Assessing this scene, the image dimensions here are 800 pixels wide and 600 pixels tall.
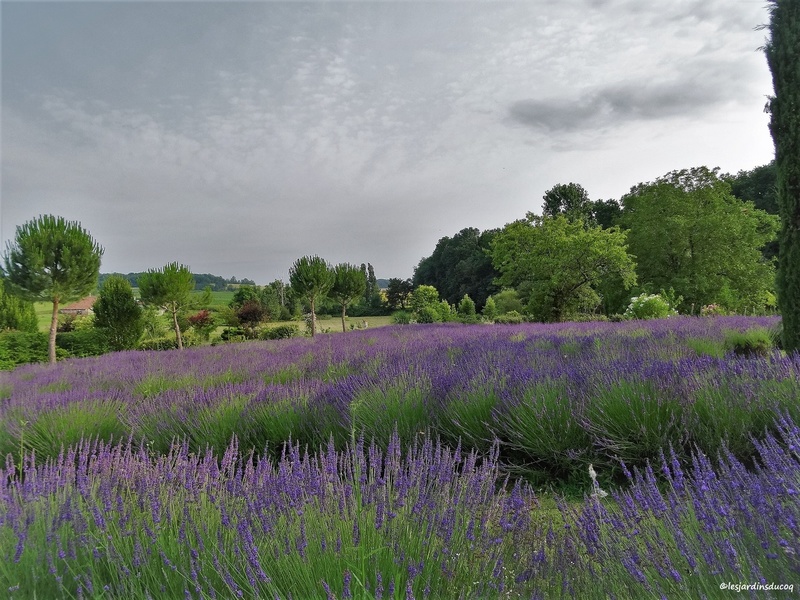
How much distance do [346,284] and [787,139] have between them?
19.3 meters

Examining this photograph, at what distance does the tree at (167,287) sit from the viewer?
1525cm

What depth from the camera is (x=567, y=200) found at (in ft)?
140

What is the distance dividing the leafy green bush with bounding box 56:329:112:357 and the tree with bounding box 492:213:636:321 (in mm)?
15458

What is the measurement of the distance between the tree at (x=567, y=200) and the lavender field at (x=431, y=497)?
40.9 meters

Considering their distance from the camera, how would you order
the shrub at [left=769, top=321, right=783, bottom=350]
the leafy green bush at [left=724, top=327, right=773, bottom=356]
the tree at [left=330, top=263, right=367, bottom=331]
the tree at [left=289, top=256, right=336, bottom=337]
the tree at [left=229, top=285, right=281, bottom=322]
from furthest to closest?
the tree at [left=229, top=285, right=281, bottom=322] < the tree at [left=330, top=263, right=367, bottom=331] < the tree at [left=289, top=256, right=336, bottom=337] < the leafy green bush at [left=724, top=327, right=773, bottom=356] < the shrub at [left=769, top=321, right=783, bottom=350]

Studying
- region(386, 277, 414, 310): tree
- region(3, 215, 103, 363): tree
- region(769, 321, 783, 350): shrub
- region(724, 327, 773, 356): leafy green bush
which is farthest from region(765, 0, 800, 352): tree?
region(386, 277, 414, 310): tree

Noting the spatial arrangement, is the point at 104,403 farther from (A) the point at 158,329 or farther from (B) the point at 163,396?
(A) the point at 158,329

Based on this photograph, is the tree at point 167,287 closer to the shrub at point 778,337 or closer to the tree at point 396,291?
the shrub at point 778,337

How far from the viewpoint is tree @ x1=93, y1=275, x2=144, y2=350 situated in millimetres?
16086

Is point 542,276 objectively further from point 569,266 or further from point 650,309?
point 650,309

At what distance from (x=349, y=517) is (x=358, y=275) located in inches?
872

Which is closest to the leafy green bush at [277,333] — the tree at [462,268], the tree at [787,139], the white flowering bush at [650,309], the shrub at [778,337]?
the white flowering bush at [650,309]

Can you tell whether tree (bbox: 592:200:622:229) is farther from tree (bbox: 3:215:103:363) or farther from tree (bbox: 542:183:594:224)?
tree (bbox: 3:215:103:363)

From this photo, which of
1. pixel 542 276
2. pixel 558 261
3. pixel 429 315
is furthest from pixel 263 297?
pixel 558 261
